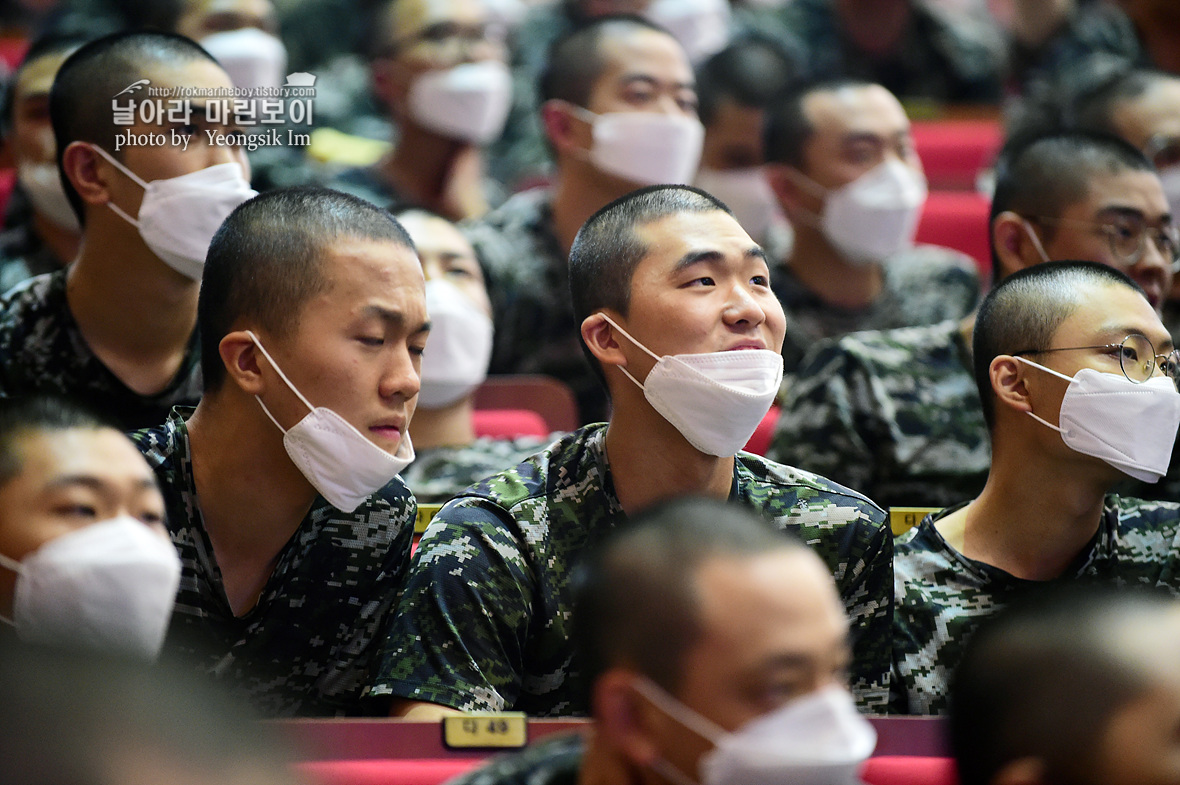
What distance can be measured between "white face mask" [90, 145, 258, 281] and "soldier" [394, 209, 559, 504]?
0.48 meters

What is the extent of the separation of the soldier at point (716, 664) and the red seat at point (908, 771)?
326 mm

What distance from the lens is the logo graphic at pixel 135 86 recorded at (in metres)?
2.89

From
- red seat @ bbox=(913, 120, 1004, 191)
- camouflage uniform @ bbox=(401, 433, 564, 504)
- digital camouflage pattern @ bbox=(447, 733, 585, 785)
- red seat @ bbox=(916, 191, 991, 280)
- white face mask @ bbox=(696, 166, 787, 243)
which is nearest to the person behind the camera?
digital camouflage pattern @ bbox=(447, 733, 585, 785)

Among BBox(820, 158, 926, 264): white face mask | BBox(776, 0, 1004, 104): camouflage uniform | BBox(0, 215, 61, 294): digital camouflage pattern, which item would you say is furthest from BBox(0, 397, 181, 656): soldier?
BBox(776, 0, 1004, 104): camouflage uniform

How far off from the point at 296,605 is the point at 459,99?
2.68m

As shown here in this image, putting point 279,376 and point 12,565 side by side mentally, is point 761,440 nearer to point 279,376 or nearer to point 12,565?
point 279,376

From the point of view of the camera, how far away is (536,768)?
173 centimetres

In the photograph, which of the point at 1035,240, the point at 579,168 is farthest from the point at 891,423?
the point at 579,168

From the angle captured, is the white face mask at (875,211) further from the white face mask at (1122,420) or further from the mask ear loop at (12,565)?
the mask ear loop at (12,565)

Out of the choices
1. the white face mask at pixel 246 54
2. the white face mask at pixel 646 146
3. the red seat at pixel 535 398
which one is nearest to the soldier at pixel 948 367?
the red seat at pixel 535 398

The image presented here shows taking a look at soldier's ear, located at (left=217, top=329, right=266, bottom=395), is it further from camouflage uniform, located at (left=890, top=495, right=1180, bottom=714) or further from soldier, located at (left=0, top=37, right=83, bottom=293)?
soldier, located at (left=0, top=37, right=83, bottom=293)

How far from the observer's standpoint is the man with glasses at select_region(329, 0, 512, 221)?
470 centimetres

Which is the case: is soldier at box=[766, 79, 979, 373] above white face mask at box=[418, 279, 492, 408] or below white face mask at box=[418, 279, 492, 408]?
above

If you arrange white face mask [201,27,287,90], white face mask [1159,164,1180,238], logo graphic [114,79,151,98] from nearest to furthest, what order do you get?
logo graphic [114,79,151,98] < white face mask [1159,164,1180,238] < white face mask [201,27,287,90]
